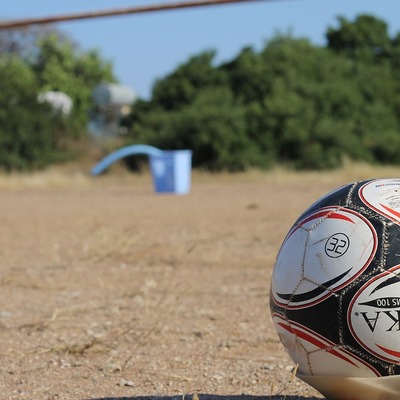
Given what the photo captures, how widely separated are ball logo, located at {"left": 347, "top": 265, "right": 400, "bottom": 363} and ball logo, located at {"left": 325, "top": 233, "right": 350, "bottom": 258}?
0.16 m

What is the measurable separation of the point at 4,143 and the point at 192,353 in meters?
29.9

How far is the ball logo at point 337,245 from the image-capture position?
10.9 feet

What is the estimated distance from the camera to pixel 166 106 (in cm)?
3622

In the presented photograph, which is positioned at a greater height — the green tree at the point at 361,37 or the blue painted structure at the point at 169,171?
the green tree at the point at 361,37

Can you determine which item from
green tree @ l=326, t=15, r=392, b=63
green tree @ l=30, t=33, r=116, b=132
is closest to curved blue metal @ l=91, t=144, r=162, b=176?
green tree @ l=326, t=15, r=392, b=63

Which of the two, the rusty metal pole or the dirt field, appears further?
the rusty metal pole

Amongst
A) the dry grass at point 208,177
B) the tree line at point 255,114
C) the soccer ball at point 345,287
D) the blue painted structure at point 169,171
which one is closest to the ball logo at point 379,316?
the soccer ball at point 345,287

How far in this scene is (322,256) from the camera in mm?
3342

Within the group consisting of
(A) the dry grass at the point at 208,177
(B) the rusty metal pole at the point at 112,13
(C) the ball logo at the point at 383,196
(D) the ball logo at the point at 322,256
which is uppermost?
(B) the rusty metal pole at the point at 112,13

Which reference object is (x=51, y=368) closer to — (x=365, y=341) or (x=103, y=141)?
(x=365, y=341)

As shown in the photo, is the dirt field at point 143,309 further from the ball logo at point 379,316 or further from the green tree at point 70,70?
the green tree at point 70,70

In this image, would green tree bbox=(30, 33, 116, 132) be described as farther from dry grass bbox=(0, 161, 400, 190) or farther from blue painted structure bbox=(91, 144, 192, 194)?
blue painted structure bbox=(91, 144, 192, 194)

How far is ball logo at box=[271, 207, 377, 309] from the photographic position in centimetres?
329

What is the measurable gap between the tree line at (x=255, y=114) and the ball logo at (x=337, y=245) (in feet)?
87.8
